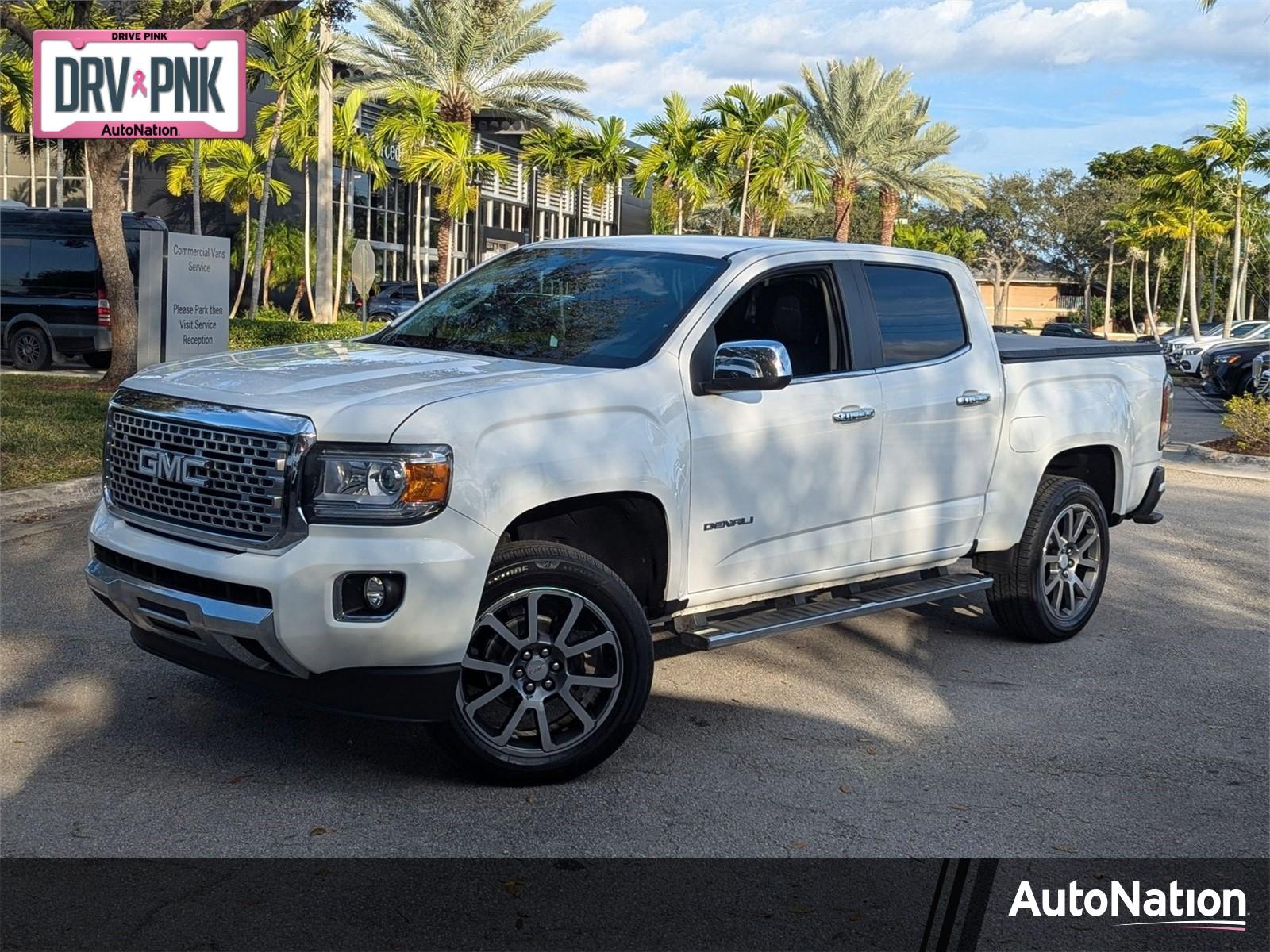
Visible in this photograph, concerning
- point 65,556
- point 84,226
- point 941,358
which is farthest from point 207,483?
point 84,226

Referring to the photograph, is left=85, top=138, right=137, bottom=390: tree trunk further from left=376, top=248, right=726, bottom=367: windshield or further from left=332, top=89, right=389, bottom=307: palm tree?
left=332, top=89, right=389, bottom=307: palm tree

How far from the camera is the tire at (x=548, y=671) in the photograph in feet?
15.9

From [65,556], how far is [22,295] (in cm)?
1420

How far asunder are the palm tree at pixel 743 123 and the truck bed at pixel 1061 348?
124 feet

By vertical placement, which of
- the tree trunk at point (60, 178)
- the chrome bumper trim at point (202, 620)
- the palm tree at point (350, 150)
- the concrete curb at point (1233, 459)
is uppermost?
the palm tree at point (350, 150)

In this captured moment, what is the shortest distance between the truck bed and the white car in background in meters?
28.6

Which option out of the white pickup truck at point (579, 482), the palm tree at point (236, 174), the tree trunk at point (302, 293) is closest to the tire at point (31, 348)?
the white pickup truck at point (579, 482)

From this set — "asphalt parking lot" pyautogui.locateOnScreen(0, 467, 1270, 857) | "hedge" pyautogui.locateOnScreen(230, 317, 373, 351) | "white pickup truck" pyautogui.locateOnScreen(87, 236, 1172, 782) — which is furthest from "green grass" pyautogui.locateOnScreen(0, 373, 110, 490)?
"white pickup truck" pyautogui.locateOnScreen(87, 236, 1172, 782)

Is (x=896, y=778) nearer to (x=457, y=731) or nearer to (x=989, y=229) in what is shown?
(x=457, y=731)

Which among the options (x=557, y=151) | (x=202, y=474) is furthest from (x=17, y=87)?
(x=202, y=474)

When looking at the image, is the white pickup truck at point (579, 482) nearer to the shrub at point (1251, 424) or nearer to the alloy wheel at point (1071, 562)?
the alloy wheel at point (1071, 562)

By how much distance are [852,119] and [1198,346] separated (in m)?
12.4

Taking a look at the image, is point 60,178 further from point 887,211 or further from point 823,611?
point 823,611

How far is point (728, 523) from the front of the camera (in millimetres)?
5543
